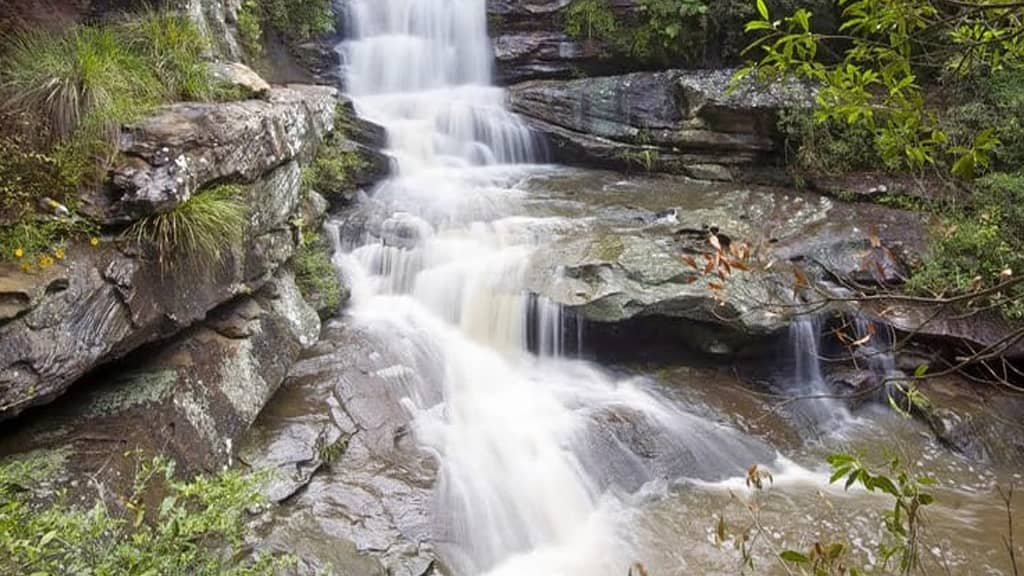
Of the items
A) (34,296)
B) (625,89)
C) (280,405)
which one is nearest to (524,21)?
(625,89)

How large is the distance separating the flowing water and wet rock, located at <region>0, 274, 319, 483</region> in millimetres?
1192

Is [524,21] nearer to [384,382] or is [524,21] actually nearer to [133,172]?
[384,382]

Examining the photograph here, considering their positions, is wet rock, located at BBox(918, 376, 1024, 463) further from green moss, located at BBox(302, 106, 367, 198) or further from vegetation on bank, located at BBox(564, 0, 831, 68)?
green moss, located at BBox(302, 106, 367, 198)

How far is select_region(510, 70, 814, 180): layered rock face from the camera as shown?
880cm

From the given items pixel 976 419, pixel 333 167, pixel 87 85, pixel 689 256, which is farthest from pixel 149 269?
pixel 976 419

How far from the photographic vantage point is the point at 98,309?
3539 mm

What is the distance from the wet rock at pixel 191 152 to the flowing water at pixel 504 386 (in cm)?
197

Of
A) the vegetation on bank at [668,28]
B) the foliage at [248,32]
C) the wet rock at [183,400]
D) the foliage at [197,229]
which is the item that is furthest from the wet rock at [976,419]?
the foliage at [248,32]

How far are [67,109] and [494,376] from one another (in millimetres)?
3831

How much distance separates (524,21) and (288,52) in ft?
12.9

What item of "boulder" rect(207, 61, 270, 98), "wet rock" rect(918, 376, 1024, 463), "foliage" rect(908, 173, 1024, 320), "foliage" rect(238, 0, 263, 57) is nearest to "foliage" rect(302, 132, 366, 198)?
"boulder" rect(207, 61, 270, 98)

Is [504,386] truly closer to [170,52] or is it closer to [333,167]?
[333,167]

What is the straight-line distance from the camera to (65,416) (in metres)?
3.65

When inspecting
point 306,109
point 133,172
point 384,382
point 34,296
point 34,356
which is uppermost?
point 306,109
